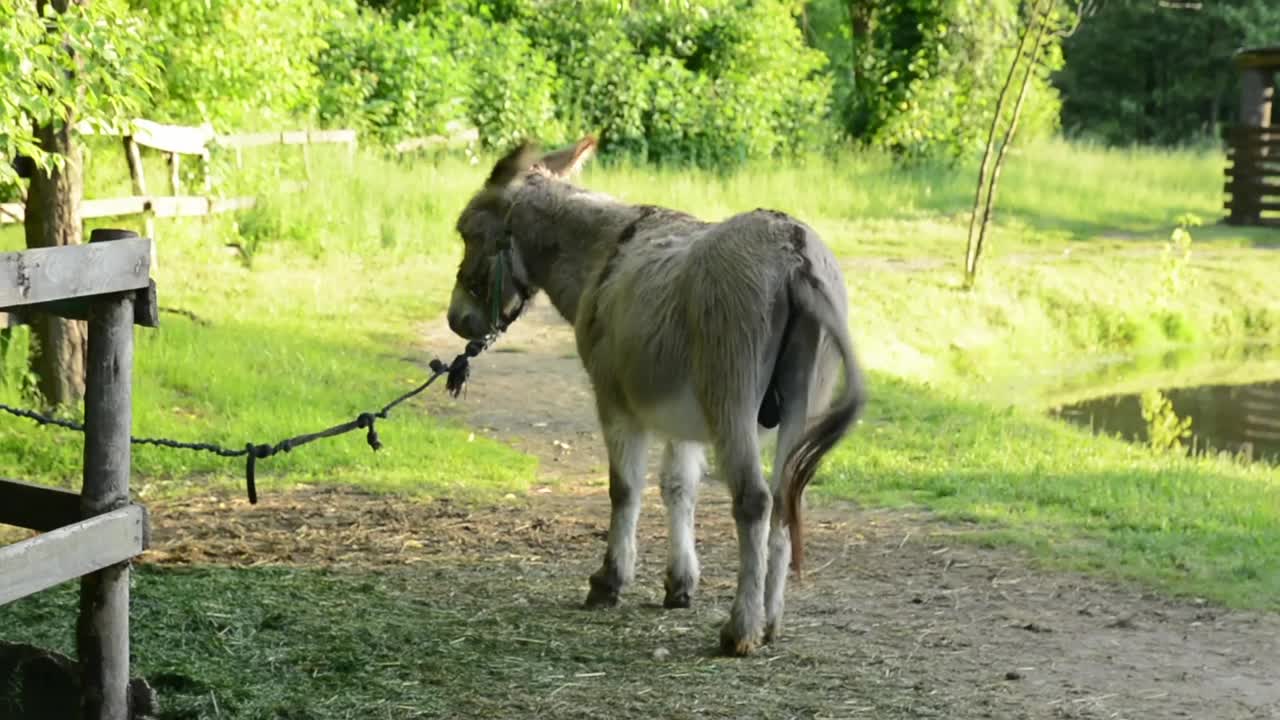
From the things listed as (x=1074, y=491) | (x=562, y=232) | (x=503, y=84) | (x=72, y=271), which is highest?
(x=72, y=271)

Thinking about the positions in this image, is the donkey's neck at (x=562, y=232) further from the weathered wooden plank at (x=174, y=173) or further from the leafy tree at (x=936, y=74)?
the leafy tree at (x=936, y=74)

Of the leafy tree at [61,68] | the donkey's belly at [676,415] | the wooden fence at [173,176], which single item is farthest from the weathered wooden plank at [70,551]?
Answer: the wooden fence at [173,176]

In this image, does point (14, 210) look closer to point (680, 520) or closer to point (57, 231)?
point (57, 231)

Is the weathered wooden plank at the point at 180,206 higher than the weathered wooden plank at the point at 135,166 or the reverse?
the reverse

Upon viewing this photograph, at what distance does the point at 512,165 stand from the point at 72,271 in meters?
2.52

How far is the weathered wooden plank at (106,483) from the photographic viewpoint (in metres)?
4.42

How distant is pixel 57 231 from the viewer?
9.18 metres

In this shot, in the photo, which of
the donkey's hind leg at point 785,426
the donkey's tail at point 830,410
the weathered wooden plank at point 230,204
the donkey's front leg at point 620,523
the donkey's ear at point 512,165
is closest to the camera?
the donkey's tail at point 830,410

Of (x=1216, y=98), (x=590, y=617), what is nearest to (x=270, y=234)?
(x=590, y=617)

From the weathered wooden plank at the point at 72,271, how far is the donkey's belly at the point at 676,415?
193 cm

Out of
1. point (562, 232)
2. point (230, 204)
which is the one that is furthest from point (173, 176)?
point (562, 232)

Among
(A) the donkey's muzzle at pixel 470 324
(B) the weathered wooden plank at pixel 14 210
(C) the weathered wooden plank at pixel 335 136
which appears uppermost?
(A) the donkey's muzzle at pixel 470 324

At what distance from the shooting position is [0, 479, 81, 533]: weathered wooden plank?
183 inches

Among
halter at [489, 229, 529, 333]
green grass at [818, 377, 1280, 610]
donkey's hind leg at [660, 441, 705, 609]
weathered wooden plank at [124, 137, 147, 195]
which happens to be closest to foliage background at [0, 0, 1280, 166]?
weathered wooden plank at [124, 137, 147, 195]
